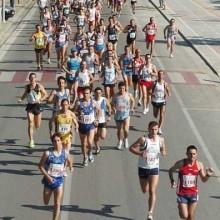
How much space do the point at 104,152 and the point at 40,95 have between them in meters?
2.01

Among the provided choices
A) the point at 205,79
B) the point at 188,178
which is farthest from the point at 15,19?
the point at 188,178

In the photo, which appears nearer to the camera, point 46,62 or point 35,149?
point 35,149

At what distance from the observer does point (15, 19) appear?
148ft

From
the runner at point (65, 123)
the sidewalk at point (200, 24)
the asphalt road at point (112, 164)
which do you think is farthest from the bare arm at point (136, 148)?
the sidewalk at point (200, 24)

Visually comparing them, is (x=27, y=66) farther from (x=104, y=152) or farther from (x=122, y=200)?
(x=122, y=200)

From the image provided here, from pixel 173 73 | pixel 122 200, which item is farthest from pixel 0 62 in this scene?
pixel 122 200

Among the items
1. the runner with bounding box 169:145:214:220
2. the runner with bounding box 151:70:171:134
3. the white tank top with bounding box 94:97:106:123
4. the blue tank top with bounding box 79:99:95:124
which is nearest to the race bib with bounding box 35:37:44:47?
the runner with bounding box 151:70:171:134

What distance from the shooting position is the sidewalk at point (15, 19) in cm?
3766

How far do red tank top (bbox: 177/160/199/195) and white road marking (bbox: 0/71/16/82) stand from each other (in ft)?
48.7

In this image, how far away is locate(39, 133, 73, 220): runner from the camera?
1161 cm

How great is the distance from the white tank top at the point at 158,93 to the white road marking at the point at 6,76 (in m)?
8.49

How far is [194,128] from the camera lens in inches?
750

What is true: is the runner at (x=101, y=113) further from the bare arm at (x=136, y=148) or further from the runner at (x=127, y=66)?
the runner at (x=127, y=66)

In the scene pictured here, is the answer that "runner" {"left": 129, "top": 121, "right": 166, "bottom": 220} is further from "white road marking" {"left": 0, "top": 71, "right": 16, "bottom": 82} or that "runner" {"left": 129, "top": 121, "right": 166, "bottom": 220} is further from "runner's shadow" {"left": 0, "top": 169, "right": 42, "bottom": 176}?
"white road marking" {"left": 0, "top": 71, "right": 16, "bottom": 82}
